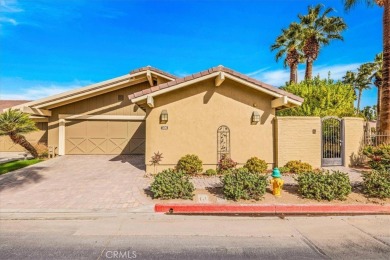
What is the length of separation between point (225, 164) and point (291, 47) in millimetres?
20610

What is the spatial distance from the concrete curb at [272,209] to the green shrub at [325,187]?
428 millimetres

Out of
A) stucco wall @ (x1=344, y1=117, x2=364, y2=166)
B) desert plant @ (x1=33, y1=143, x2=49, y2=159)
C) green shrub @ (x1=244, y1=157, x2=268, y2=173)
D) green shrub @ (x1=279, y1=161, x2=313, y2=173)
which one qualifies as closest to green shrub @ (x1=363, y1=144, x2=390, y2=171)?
stucco wall @ (x1=344, y1=117, x2=364, y2=166)

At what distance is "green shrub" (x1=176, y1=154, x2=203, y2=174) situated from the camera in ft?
34.5

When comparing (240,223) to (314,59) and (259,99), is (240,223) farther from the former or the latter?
(314,59)

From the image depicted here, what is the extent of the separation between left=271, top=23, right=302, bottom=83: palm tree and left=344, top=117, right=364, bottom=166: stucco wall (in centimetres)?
1550

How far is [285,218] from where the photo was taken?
616 centimetres

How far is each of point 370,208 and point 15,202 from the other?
33.3ft

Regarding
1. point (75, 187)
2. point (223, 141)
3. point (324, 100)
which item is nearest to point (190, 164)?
point (223, 141)

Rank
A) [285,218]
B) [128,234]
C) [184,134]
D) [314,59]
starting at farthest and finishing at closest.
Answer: [314,59], [184,134], [285,218], [128,234]

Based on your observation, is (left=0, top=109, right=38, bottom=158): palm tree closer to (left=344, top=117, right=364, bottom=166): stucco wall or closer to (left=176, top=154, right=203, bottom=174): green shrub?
(left=176, top=154, right=203, bottom=174): green shrub

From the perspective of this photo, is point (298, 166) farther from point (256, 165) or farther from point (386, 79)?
point (386, 79)

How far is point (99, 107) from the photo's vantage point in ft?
55.4

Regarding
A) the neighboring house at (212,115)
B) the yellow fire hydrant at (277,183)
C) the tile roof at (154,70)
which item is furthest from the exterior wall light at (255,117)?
the tile roof at (154,70)

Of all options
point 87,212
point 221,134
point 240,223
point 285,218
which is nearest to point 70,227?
point 87,212
